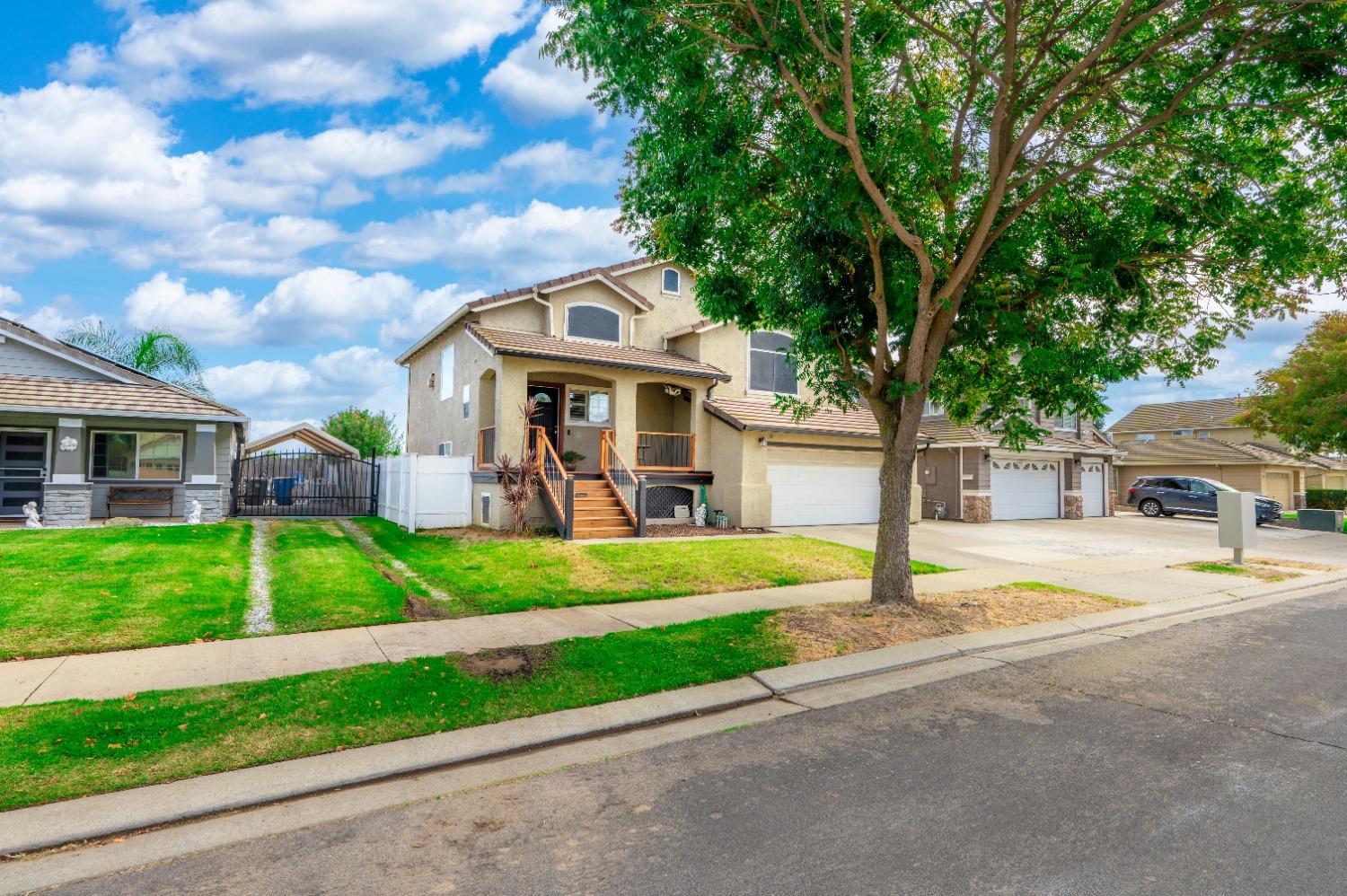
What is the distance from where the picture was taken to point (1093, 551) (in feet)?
56.4

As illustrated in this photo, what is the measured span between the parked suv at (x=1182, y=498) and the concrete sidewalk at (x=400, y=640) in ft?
62.7

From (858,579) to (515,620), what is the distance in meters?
6.07

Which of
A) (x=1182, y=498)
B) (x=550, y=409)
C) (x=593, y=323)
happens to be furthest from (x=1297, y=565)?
(x=550, y=409)

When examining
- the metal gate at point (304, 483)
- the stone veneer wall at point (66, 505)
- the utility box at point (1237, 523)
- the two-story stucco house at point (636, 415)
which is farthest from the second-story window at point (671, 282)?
the stone veneer wall at point (66, 505)

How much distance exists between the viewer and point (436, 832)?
3986mm

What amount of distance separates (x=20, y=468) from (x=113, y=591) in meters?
12.0

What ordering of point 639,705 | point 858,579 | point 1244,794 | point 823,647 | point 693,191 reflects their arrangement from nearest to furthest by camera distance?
point 1244,794 → point 639,705 → point 823,647 → point 693,191 → point 858,579

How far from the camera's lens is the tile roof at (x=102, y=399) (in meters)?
16.0

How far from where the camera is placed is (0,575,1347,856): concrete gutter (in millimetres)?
4070

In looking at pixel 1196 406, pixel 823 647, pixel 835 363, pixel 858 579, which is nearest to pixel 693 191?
pixel 835 363

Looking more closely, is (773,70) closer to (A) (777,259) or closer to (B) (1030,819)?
(A) (777,259)

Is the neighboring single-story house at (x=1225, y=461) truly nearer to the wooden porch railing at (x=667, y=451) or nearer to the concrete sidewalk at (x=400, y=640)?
the wooden porch railing at (x=667, y=451)

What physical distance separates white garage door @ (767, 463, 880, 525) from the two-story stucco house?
4cm

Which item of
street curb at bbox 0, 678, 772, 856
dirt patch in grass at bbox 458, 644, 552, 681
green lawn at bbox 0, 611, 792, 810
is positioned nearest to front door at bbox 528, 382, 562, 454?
dirt patch in grass at bbox 458, 644, 552, 681
